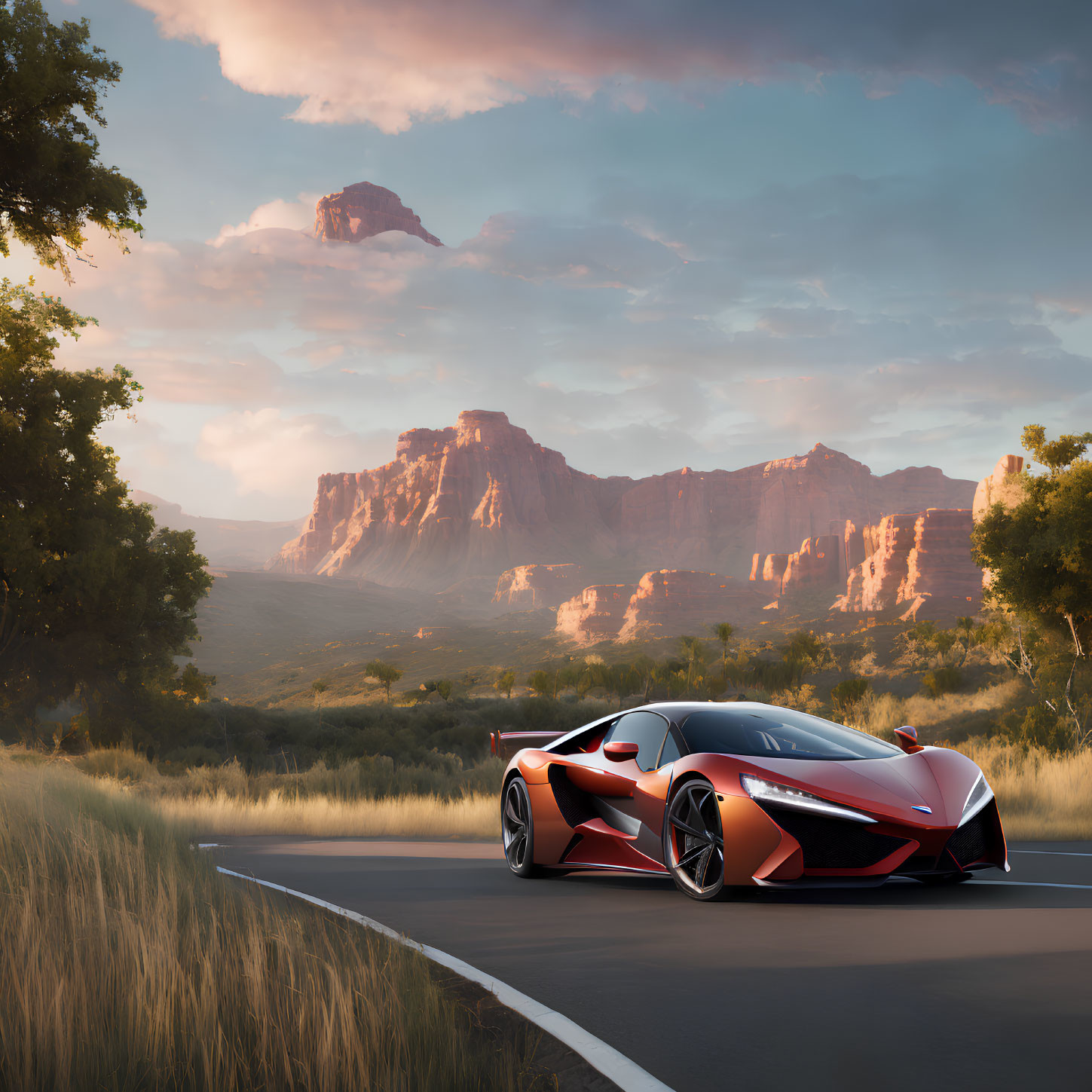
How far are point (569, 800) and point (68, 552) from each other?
22.0 m

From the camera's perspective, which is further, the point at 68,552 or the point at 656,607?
the point at 656,607

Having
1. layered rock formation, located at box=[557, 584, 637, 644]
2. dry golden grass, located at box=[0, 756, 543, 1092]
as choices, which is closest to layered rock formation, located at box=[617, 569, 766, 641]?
layered rock formation, located at box=[557, 584, 637, 644]

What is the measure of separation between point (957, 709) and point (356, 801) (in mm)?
23890

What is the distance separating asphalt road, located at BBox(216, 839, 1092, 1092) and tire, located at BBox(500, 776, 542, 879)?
24cm

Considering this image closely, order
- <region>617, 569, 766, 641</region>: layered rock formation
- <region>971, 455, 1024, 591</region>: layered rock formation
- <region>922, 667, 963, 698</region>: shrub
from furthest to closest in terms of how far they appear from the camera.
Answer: <region>617, 569, 766, 641</region>: layered rock formation < <region>922, 667, 963, 698</region>: shrub < <region>971, 455, 1024, 591</region>: layered rock formation

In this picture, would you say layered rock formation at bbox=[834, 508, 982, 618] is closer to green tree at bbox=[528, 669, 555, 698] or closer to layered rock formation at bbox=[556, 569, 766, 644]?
layered rock formation at bbox=[556, 569, 766, 644]

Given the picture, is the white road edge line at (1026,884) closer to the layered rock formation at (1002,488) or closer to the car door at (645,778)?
the car door at (645,778)

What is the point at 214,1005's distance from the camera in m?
4.12

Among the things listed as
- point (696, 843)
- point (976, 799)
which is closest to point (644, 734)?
point (696, 843)

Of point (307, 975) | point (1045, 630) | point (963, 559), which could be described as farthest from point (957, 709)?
point (963, 559)

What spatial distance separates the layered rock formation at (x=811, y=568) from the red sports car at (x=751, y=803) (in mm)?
166256

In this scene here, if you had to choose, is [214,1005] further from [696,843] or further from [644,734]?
[644,734]

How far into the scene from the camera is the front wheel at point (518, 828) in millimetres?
8273

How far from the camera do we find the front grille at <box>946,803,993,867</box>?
6.32m
